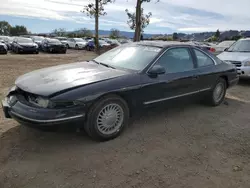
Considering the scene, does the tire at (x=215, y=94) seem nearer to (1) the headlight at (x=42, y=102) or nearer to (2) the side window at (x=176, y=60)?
(2) the side window at (x=176, y=60)

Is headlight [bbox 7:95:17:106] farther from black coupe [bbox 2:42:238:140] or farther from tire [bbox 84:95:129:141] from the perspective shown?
tire [bbox 84:95:129:141]

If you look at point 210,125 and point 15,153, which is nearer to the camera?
point 15,153

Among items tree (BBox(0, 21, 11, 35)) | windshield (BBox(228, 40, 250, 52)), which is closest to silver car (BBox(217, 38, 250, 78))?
windshield (BBox(228, 40, 250, 52))

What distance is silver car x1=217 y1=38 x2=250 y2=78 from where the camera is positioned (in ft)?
25.6

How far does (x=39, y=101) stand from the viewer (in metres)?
3.22

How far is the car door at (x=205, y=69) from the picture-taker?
4.87 metres

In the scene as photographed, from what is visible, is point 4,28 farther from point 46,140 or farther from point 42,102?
point 42,102

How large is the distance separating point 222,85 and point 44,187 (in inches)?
174

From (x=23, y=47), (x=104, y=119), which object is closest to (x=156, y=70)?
(x=104, y=119)

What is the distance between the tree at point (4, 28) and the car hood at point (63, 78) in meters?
64.8

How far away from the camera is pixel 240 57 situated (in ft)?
26.5

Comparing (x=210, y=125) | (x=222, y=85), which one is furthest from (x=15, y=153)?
(x=222, y=85)

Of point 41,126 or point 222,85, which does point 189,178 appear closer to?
point 41,126

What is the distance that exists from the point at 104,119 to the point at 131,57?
140 cm
